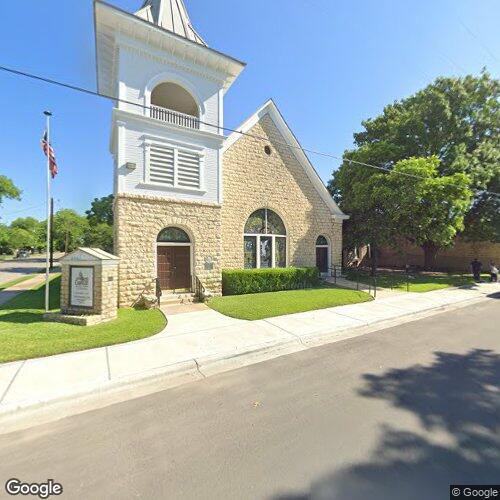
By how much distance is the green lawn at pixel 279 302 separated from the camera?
9.44 meters

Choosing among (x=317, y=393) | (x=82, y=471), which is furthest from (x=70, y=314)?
(x=317, y=393)

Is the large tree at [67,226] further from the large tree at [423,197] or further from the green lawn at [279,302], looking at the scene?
the large tree at [423,197]

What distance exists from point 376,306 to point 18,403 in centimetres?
1087

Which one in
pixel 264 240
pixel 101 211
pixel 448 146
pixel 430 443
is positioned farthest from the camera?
pixel 101 211

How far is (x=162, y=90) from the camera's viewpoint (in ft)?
44.7

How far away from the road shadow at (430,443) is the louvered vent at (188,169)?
33.1ft

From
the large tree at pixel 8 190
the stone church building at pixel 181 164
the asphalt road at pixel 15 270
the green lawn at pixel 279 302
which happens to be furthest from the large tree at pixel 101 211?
the green lawn at pixel 279 302

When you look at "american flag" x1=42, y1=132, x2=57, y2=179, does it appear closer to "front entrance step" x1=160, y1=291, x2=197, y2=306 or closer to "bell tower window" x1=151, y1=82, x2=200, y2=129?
"bell tower window" x1=151, y1=82, x2=200, y2=129

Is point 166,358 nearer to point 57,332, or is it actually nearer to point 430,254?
point 57,332

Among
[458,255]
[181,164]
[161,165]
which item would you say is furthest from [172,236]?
[458,255]

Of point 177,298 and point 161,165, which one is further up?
point 161,165

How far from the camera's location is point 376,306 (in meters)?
10.8

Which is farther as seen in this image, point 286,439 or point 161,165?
point 161,165

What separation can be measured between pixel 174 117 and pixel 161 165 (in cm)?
243
